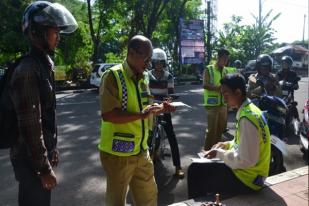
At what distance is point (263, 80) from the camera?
603 centimetres

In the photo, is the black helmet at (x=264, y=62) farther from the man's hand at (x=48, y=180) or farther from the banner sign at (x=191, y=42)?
the banner sign at (x=191, y=42)

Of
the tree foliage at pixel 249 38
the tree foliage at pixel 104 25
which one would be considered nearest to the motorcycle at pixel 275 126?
the tree foliage at pixel 104 25

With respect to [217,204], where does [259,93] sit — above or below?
above

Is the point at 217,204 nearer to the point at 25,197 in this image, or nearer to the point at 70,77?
the point at 25,197

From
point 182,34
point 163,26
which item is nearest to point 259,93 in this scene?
point 182,34

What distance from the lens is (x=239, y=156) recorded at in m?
3.28

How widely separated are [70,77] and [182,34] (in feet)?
24.8

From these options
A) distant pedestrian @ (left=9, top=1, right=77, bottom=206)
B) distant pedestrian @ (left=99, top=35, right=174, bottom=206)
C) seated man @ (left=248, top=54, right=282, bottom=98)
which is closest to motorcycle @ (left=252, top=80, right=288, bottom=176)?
seated man @ (left=248, top=54, right=282, bottom=98)

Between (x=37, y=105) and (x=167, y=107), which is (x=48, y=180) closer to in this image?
(x=37, y=105)

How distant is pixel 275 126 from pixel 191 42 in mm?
18898

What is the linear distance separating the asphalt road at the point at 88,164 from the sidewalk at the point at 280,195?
0.94 metres

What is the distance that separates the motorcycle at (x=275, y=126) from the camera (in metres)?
4.71

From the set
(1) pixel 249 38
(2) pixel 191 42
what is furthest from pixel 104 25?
(1) pixel 249 38

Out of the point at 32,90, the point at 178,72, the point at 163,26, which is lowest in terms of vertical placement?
the point at 178,72
